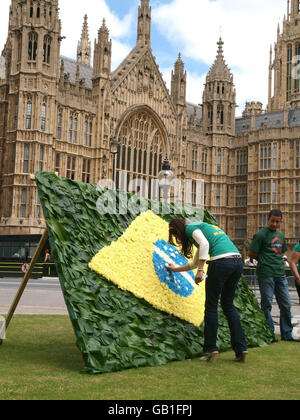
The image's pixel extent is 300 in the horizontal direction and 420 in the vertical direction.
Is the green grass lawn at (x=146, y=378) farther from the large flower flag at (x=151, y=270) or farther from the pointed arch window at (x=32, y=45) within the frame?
the pointed arch window at (x=32, y=45)

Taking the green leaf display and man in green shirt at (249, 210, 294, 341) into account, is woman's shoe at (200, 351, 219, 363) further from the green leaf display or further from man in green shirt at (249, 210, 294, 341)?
man in green shirt at (249, 210, 294, 341)

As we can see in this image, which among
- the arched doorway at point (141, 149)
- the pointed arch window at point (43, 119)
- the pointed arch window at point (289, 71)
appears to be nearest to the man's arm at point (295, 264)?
the pointed arch window at point (43, 119)

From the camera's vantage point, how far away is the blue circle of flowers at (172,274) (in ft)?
23.7

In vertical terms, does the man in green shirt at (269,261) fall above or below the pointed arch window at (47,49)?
below

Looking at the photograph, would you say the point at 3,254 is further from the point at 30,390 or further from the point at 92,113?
the point at 30,390

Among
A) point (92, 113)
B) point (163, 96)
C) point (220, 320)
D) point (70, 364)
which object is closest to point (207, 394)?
point (70, 364)

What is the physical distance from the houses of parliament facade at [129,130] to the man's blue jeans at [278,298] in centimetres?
2678

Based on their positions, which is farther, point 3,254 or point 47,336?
point 3,254

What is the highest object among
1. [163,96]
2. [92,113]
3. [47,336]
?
[163,96]

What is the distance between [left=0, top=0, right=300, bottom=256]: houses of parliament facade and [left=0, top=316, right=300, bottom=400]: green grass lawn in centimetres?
2810

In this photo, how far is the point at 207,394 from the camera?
15.3 feet

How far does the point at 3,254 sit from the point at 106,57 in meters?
16.9

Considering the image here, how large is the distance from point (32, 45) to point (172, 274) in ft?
103

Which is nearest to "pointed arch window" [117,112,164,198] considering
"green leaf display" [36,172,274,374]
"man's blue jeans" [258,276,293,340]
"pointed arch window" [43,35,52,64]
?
"pointed arch window" [43,35,52,64]
